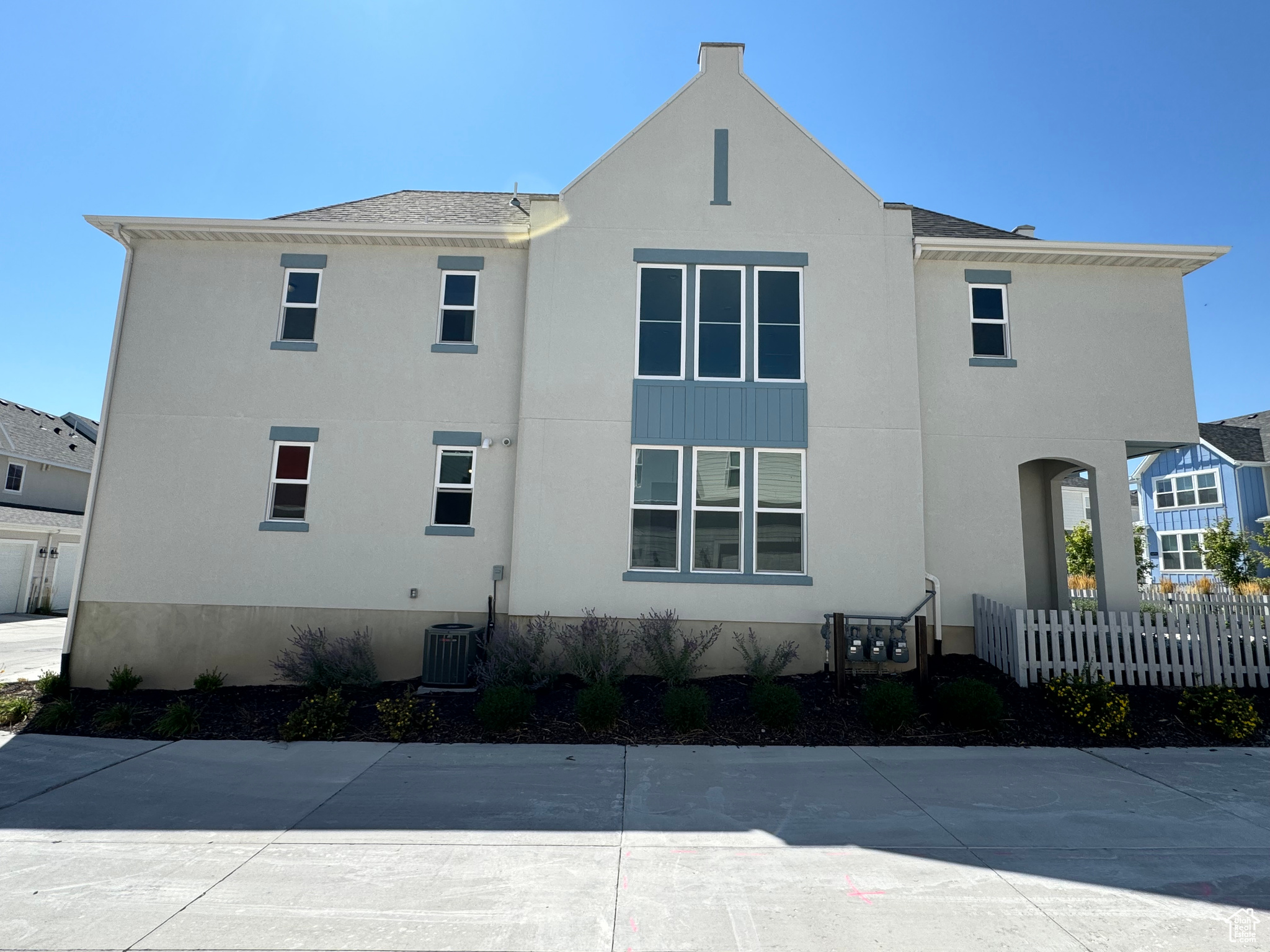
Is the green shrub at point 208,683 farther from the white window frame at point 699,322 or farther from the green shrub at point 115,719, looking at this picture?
the white window frame at point 699,322

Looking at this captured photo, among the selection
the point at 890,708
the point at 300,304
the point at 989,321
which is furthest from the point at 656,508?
the point at 300,304

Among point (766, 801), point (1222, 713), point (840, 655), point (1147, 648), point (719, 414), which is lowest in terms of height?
point (766, 801)

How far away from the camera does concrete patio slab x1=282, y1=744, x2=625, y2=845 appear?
5520mm

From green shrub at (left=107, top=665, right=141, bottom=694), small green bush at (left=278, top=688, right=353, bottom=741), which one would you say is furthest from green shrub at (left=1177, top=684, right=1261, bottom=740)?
green shrub at (left=107, top=665, right=141, bottom=694)

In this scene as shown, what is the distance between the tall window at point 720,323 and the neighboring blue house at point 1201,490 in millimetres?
22954

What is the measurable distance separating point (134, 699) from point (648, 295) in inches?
396

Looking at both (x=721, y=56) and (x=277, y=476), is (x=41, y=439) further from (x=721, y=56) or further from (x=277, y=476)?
(x=721, y=56)

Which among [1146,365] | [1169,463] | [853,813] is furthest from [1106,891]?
[1169,463]

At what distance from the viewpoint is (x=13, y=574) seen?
74.5 ft

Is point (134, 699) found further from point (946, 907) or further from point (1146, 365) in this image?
point (1146, 365)

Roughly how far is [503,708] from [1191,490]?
3201cm

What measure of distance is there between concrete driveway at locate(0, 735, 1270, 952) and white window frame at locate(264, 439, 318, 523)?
4252 mm

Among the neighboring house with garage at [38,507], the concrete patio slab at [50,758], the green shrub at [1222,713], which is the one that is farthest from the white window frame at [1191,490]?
the neighboring house with garage at [38,507]

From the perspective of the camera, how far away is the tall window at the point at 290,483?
11.4 m
